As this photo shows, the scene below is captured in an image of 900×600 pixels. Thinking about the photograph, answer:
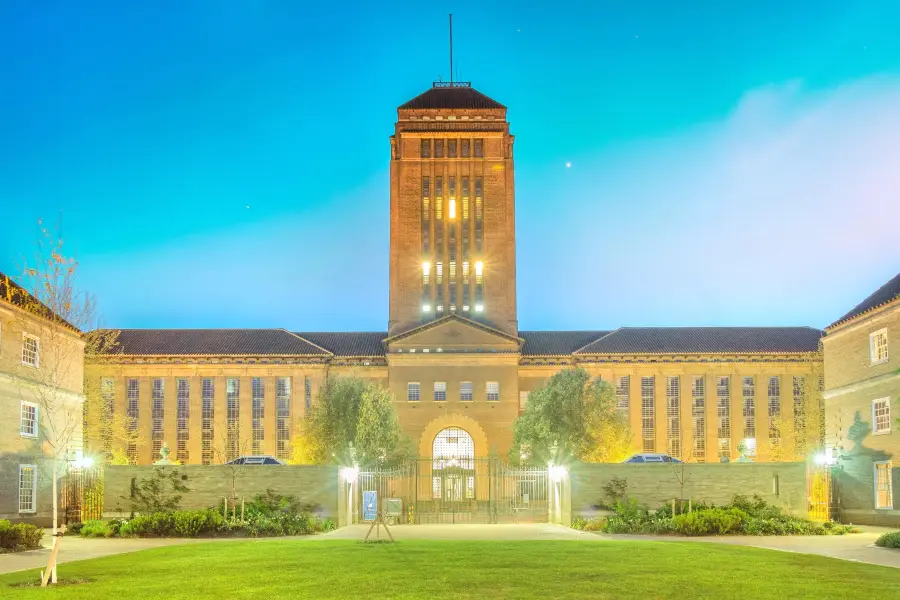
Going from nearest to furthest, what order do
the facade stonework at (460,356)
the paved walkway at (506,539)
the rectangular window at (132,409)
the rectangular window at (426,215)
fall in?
1. the paved walkway at (506,539)
2. the facade stonework at (460,356)
3. the rectangular window at (132,409)
4. the rectangular window at (426,215)

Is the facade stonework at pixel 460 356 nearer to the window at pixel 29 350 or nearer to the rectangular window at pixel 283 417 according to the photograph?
the rectangular window at pixel 283 417

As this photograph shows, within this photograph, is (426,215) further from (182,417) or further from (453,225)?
(182,417)

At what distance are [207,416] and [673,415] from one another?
3933 centimetres

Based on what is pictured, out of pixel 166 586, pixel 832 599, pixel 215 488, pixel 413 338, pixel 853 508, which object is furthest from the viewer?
pixel 413 338

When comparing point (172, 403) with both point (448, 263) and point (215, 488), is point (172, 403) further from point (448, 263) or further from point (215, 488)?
point (215, 488)

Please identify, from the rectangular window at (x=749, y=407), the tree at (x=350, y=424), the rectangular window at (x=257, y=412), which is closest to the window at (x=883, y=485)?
the tree at (x=350, y=424)

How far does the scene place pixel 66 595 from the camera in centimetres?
1798

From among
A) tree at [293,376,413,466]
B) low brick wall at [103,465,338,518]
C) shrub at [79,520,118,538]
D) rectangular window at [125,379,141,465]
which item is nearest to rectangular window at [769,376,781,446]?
tree at [293,376,413,466]

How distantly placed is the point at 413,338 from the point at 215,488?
4571cm

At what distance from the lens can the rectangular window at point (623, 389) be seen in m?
88.2

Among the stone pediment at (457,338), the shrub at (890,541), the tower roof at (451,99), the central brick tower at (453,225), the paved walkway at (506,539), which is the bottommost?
the paved walkway at (506,539)

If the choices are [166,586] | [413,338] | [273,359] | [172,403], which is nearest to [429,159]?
[413,338]

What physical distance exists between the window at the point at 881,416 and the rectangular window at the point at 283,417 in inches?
2112

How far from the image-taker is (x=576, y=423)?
221 feet
